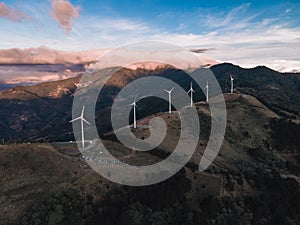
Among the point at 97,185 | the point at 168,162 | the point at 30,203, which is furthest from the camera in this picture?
the point at 168,162

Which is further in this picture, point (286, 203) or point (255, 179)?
point (255, 179)

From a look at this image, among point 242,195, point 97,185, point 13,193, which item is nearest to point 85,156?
point 97,185

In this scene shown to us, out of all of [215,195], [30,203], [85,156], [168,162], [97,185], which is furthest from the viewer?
[168,162]

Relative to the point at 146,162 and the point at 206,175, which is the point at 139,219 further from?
the point at 206,175

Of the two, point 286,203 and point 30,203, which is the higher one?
point 30,203

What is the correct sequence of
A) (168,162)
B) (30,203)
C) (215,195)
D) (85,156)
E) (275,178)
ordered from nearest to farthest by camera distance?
(30,203) → (215,195) → (85,156) → (168,162) → (275,178)

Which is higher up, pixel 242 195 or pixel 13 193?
pixel 13 193

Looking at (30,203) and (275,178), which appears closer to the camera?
(30,203)

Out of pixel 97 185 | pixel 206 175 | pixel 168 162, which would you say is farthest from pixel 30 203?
pixel 206 175

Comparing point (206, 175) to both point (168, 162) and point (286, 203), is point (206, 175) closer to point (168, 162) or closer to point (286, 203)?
point (168, 162)
